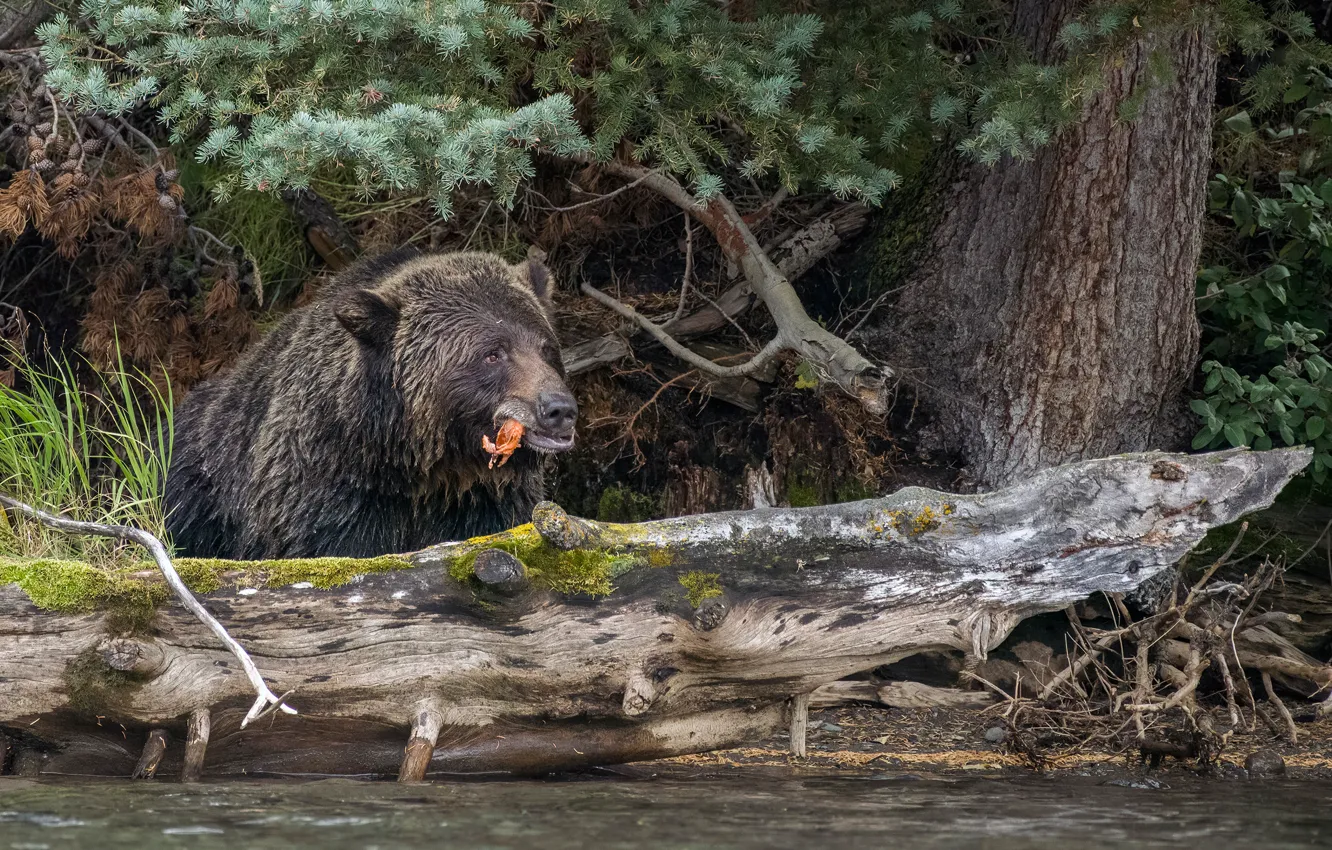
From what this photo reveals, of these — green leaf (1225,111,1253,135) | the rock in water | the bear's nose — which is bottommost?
the rock in water

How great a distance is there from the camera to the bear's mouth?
5.82 metres

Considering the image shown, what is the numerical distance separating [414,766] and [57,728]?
4.18 ft

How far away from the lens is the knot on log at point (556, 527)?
187 inches

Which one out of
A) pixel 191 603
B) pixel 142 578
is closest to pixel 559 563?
pixel 191 603

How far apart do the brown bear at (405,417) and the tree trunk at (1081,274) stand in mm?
2177

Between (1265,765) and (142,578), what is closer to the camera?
(142,578)

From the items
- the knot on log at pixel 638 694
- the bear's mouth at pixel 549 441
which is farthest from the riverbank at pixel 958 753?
the bear's mouth at pixel 549 441

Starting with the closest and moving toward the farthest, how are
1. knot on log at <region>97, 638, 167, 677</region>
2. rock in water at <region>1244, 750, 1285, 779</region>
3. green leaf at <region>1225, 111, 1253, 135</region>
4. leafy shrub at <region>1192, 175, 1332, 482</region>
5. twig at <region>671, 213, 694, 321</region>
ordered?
knot on log at <region>97, 638, 167, 677</region> < rock in water at <region>1244, 750, 1285, 779</region> < leafy shrub at <region>1192, 175, 1332, 482</region> < green leaf at <region>1225, 111, 1253, 135</region> < twig at <region>671, 213, 694, 321</region>

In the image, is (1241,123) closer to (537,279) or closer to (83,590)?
(537,279)

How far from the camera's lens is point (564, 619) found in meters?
4.86

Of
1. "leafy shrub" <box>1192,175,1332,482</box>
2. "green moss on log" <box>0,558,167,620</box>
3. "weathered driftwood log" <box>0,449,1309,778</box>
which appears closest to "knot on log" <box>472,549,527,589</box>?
"weathered driftwood log" <box>0,449,1309,778</box>

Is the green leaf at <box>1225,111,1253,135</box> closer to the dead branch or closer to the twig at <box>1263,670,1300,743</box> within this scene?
the dead branch

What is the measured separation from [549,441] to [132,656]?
1.88 m

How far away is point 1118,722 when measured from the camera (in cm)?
557
